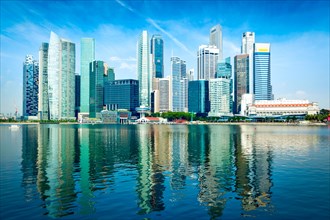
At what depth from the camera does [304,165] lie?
2135 inches

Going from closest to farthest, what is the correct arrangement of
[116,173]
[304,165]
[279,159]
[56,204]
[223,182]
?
[56,204], [223,182], [116,173], [304,165], [279,159]

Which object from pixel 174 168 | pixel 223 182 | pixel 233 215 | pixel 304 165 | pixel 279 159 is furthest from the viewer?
pixel 279 159

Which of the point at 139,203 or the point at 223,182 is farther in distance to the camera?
the point at 223,182

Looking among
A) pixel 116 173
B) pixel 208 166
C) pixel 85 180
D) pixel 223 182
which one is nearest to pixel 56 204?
pixel 85 180

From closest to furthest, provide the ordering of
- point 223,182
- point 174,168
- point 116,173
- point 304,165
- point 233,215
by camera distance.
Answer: point 233,215, point 223,182, point 116,173, point 174,168, point 304,165

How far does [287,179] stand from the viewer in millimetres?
42875

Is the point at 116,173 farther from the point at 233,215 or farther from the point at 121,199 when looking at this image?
the point at 233,215

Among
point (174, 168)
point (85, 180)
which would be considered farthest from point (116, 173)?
point (174, 168)

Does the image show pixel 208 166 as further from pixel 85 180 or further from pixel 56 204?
pixel 56 204

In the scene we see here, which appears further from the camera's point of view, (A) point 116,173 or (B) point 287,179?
(A) point 116,173

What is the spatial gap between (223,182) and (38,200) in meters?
22.8

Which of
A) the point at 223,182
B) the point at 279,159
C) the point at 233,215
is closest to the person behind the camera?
the point at 233,215

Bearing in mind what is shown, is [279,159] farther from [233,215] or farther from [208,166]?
[233,215]

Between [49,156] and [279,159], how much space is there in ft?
158
